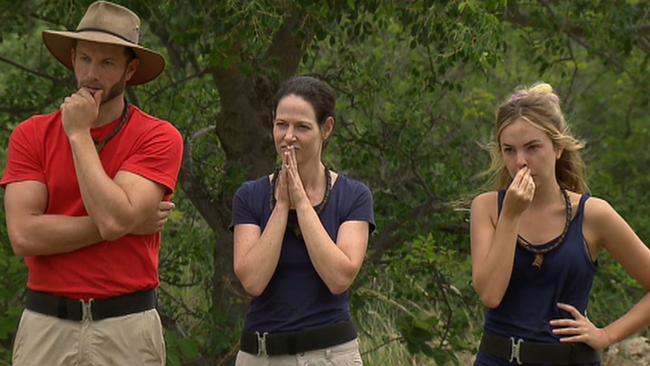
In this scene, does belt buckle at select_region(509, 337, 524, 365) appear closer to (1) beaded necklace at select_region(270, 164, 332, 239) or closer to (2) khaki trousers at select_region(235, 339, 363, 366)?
(2) khaki trousers at select_region(235, 339, 363, 366)

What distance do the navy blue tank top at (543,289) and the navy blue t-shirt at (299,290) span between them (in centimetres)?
54

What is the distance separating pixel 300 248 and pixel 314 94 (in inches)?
20.9

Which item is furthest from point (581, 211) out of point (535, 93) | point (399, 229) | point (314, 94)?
point (399, 229)

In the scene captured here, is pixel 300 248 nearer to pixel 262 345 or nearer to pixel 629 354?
pixel 262 345

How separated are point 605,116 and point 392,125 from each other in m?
7.20

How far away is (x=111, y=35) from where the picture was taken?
4.29 metres

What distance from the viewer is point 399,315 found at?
8422 millimetres

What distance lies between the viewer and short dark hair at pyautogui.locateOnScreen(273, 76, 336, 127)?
425cm

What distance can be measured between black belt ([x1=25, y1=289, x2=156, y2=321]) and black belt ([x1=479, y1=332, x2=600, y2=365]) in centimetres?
115

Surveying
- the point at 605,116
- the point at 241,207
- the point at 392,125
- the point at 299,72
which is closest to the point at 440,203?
the point at 392,125

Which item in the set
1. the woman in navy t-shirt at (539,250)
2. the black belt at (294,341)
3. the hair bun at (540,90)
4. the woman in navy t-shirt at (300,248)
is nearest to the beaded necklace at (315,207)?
the woman in navy t-shirt at (300,248)

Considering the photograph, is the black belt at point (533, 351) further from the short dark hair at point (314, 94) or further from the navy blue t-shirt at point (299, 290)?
the short dark hair at point (314, 94)

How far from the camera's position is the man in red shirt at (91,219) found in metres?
4.02

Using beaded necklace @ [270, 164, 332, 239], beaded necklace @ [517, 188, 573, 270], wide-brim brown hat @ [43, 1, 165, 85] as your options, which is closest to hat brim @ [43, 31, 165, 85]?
wide-brim brown hat @ [43, 1, 165, 85]
